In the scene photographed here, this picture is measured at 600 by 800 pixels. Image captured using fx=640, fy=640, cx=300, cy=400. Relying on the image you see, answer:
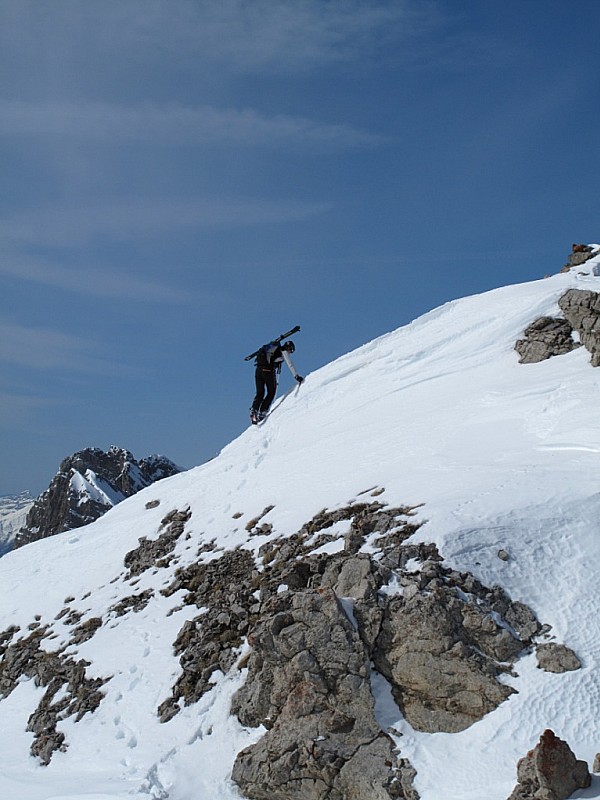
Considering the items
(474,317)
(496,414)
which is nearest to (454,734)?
(496,414)

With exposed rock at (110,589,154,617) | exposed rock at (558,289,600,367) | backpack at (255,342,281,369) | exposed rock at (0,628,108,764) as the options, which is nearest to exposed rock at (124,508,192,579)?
exposed rock at (110,589,154,617)

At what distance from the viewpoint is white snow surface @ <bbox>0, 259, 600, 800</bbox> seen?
30.1 ft

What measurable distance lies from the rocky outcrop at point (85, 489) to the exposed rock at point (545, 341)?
9779cm

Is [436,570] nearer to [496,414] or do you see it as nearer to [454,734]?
[454,734]

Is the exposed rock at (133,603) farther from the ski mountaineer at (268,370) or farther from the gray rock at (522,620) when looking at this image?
the ski mountaineer at (268,370)

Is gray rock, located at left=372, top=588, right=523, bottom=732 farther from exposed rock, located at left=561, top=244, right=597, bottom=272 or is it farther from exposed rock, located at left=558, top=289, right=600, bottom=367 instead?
exposed rock, located at left=561, top=244, right=597, bottom=272

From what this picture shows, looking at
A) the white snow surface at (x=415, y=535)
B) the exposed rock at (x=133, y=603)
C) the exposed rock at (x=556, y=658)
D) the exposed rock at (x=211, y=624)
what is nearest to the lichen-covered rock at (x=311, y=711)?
the white snow surface at (x=415, y=535)

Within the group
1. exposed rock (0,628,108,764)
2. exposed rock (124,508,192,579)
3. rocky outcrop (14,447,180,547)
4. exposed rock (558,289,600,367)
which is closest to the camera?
exposed rock (0,628,108,764)

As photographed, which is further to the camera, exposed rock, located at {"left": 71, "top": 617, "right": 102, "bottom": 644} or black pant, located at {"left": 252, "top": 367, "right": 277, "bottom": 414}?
black pant, located at {"left": 252, "top": 367, "right": 277, "bottom": 414}

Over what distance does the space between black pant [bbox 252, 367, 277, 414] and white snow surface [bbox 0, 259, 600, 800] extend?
102 cm

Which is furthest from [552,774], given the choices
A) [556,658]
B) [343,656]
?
[343,656]

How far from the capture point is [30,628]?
18078 mm

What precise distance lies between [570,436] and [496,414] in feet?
9.44

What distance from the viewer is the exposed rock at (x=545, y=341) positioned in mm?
20047
